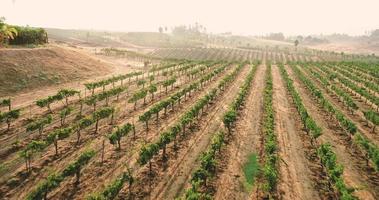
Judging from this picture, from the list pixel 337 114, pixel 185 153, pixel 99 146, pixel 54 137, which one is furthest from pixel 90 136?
pixel 337 114

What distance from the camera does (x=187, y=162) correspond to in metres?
22.5

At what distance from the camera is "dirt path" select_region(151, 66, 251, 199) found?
61.9 ft

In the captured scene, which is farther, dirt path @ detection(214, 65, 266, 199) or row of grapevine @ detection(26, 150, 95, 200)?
dirt path @ detection(214, 65, 266, 199)

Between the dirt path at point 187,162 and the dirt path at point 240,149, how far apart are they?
199 centimetres

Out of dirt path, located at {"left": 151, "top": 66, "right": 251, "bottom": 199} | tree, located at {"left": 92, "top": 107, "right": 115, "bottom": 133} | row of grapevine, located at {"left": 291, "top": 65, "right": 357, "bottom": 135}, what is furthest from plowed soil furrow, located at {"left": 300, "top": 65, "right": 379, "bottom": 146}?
tree, located at {"left": 92, "top": 107, "right": 115, "bottom": 133}

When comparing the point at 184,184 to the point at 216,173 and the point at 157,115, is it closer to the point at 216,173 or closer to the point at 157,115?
the point at 216,173

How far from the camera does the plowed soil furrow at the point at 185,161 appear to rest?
1895 cm

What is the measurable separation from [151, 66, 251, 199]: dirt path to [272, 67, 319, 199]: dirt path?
5.65 meters

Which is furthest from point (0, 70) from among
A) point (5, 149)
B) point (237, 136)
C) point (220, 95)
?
point (237, 136)

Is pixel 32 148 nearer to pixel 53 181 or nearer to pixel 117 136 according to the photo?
pixel 53 181

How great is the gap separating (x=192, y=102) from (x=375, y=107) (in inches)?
859

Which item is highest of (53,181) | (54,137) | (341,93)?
(341,93)

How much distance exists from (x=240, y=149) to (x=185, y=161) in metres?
4.78

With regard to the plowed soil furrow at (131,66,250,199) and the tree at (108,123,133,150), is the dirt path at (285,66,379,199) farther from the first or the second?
the tree at (108,123,133,150)
